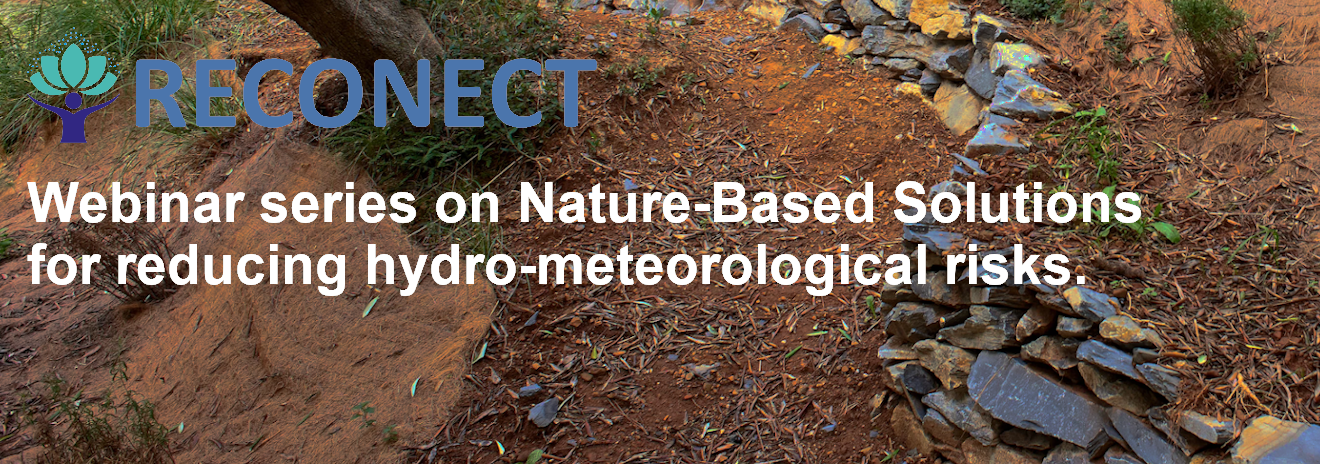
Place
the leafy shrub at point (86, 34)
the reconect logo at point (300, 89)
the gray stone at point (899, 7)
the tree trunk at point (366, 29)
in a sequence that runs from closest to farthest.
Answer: the tree trunk at point (366, 29) → the reconect logo at point (300, 89) → the gray stone at point (899, 7) → the leafy shrub at point (86, 34)

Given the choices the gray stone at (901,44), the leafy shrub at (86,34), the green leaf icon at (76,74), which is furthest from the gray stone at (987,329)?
the green leaf icon at (76,74)

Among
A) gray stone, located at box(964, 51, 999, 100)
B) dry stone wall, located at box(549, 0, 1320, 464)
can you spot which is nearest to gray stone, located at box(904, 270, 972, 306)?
dry stone wall, located at box(549, 0, 1320, 464)

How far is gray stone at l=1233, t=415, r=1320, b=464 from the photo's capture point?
2.10 m

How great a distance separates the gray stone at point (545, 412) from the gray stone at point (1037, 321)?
1708 mm

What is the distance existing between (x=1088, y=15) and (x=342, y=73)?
3.87 m

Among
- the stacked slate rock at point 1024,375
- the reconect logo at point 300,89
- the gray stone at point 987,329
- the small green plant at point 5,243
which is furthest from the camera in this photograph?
the small green plant at point 5,243

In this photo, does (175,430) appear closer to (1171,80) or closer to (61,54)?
(61,54)

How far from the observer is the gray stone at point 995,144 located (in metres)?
3.31

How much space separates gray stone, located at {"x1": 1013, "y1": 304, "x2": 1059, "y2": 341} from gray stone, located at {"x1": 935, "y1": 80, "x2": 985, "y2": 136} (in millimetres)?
1668

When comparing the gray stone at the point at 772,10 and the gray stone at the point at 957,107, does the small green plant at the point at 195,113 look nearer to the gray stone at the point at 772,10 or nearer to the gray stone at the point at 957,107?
the gray stone at the point at 772,10

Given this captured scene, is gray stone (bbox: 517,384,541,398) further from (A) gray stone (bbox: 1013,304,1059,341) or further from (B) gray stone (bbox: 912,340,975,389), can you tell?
(A) gray stone (bbox: 1013,304,1059,341)

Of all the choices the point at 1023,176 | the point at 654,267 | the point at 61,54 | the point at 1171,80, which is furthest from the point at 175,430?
the point at 1171,80

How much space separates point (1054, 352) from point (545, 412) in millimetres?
1812

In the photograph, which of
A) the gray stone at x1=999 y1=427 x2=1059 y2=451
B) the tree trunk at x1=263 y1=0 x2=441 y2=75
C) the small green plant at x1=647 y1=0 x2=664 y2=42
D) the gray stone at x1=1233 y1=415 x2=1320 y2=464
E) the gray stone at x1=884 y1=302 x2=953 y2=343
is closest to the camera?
the gray stone at x1=1233 y1=415 x2=1320 y2=464
